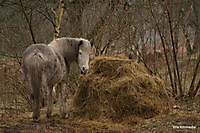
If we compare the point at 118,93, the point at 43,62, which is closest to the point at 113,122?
the point at 118,93

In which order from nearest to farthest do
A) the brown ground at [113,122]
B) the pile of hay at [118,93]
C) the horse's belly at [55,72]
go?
the brown ground at [113,122] < the horse's belly at [55,72] < the pile of hay at [118,93]

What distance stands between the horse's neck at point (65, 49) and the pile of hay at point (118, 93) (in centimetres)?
75

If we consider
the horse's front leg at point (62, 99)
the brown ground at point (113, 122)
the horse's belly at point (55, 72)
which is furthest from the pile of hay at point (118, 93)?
the horse's belly at point (55, 72)

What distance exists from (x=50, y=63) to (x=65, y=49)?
3.98 feet

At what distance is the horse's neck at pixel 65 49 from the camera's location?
920 cm

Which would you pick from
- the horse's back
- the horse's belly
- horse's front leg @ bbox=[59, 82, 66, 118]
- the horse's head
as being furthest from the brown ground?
the horse's back

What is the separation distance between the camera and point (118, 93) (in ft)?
30.4

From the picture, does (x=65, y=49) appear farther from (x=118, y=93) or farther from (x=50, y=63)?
(x=118, y=93)

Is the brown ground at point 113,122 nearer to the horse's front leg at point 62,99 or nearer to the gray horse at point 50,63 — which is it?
the horse's front leg at point 62,99

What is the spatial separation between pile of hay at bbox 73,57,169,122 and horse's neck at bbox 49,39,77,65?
2.47 feet

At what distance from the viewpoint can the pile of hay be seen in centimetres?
916

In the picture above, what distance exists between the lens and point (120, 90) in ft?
30.4

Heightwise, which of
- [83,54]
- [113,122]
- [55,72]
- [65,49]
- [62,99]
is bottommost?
[113,122]

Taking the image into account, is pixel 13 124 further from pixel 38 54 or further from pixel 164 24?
pixel 164 24
